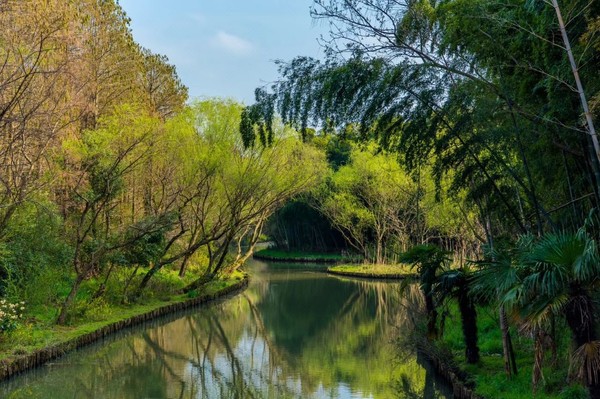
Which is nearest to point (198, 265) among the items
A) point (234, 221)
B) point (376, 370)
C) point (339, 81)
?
point (234, 221)

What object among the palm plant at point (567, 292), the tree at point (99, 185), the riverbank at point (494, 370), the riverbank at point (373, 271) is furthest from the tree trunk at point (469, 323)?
the riverbank at point (373, 271)

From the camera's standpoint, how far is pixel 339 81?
934cm

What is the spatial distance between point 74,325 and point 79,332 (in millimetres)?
885

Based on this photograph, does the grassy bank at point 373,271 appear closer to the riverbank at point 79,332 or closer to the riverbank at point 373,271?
the riverbank at point 373,271

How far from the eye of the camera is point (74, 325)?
15.8 meters

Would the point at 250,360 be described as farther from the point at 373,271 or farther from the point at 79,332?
the point at 373,271

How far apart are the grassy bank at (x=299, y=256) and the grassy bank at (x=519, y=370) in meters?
30.3

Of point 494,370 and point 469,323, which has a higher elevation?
point 469,323

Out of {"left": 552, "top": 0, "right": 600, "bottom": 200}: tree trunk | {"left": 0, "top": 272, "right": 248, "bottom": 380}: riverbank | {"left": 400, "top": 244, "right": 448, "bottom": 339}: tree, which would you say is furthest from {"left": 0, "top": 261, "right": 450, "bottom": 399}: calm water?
{"left": 552, "top": 0, "right": 600, "bottom": 200}: tree trunk

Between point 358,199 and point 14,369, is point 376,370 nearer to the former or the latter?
point 14,369

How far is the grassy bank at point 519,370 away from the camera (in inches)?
316

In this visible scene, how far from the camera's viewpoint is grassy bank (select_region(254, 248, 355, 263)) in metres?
47.1

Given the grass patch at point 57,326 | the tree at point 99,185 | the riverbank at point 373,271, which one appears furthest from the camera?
the riverbank at point 373,271

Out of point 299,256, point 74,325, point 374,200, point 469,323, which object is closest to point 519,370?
point 469,323
